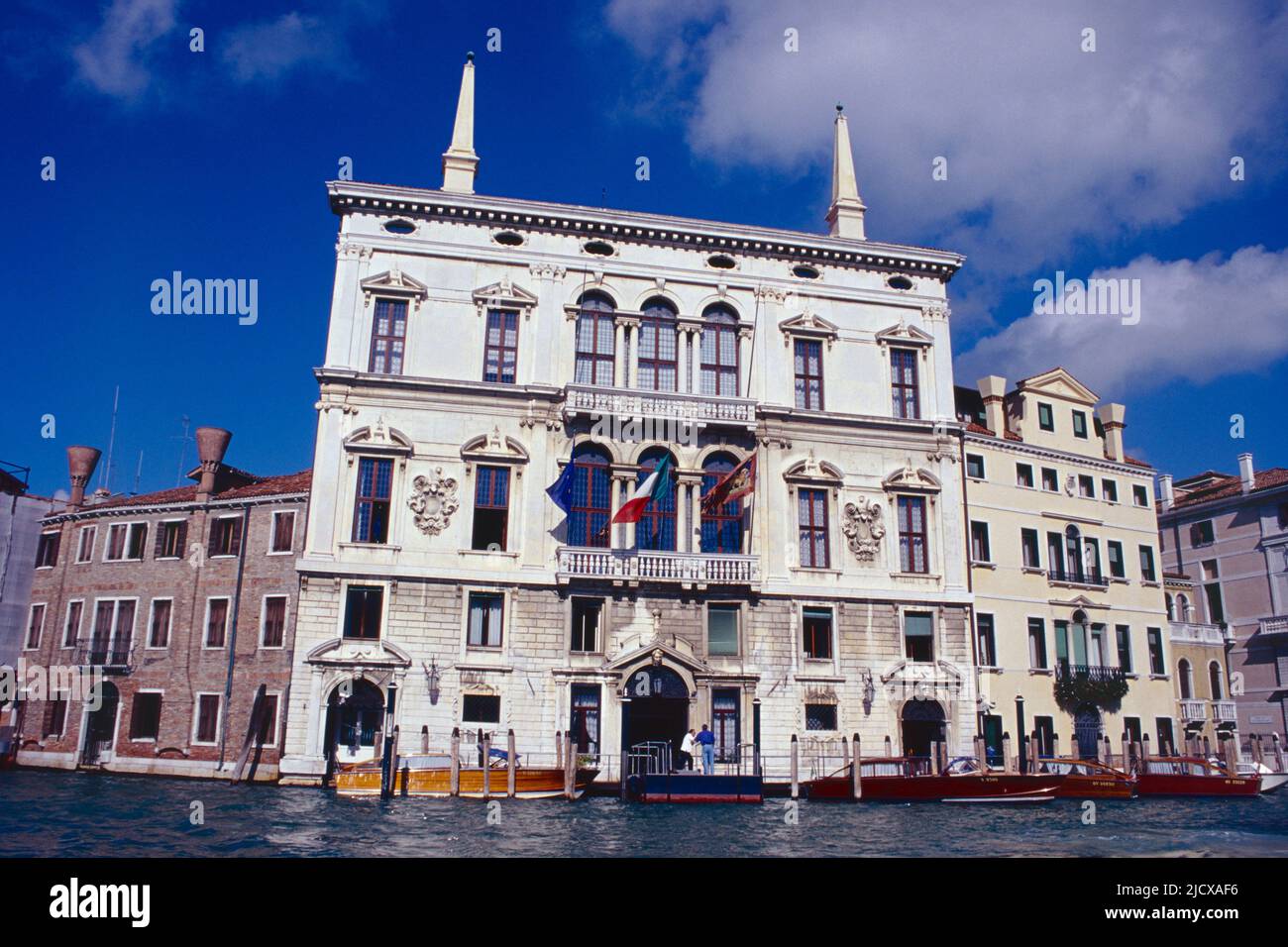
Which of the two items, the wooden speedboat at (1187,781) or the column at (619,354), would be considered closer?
the wooden speedboat at (1187,781)

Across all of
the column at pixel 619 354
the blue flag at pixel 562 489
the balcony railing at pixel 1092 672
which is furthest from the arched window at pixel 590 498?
the balcony railing at pixel 1092 672

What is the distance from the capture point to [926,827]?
18844mm

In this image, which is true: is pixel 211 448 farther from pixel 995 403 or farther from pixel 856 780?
pixel 995 403

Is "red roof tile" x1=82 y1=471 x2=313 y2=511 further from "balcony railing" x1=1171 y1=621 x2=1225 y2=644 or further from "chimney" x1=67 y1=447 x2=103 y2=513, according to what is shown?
"balcony railing" x1=1171 y1=621 x2=1225 y2=644

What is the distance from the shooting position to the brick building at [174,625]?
30.0m

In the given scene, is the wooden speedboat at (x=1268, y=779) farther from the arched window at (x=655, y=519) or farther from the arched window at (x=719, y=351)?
the arched window at (x=719, y=351)

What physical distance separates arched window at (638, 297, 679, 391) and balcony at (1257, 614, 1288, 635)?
2595 cm

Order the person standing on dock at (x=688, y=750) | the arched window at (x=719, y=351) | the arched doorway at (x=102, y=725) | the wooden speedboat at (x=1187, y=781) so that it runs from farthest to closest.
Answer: the arched doorway at (x=102, y=725)
the arched window at (x=719, y=351)
the wooden speedboat at (x=1187, y=781)
the person standing on dock at (x=688, y=750)

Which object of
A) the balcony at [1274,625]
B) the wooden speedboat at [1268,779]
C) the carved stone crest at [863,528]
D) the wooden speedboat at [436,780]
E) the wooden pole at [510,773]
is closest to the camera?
the wooden pole at [510,773]

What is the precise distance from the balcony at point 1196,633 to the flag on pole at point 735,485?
20.2 metres

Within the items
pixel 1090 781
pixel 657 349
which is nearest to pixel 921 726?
pixel 1090 781

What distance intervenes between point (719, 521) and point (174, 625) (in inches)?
695

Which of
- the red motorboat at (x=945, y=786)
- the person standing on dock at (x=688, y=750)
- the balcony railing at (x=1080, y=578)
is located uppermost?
the balcony railing at (x=1080, y=578)
